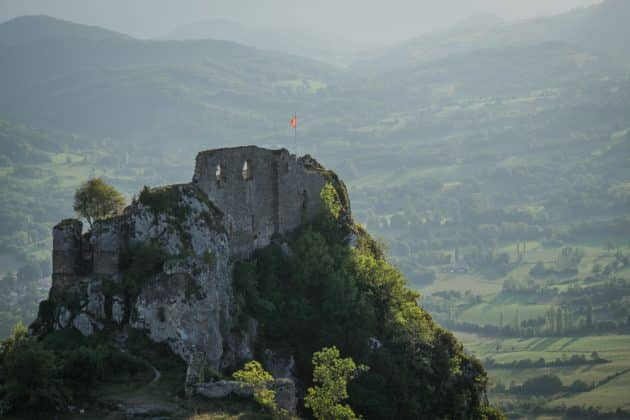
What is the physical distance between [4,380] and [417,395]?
28.3 meters

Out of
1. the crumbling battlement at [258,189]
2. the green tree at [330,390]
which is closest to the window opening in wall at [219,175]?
the crumbling battlement at [258,189]

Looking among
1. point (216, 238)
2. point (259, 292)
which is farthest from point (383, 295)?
point (216, 238)

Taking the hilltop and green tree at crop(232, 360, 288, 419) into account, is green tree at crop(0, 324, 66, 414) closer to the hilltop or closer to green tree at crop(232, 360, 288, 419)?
the hilltop

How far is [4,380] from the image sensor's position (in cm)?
4219

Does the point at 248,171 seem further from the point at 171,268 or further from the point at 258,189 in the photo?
the point at 171,268

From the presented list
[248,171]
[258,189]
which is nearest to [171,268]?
[248,171]

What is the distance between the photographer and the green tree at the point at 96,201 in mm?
61125

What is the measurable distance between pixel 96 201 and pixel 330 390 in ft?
68.9

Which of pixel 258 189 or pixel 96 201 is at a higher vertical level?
pixel 258 189

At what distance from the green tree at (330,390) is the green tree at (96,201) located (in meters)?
17.6

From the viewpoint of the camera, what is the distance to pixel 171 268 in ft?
168

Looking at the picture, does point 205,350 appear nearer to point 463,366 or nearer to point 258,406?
point 258,406

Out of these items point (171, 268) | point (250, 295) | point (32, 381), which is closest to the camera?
point (32, 381)

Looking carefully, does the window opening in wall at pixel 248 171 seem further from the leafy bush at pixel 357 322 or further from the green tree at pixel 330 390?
the green tree at pixel 330 390
